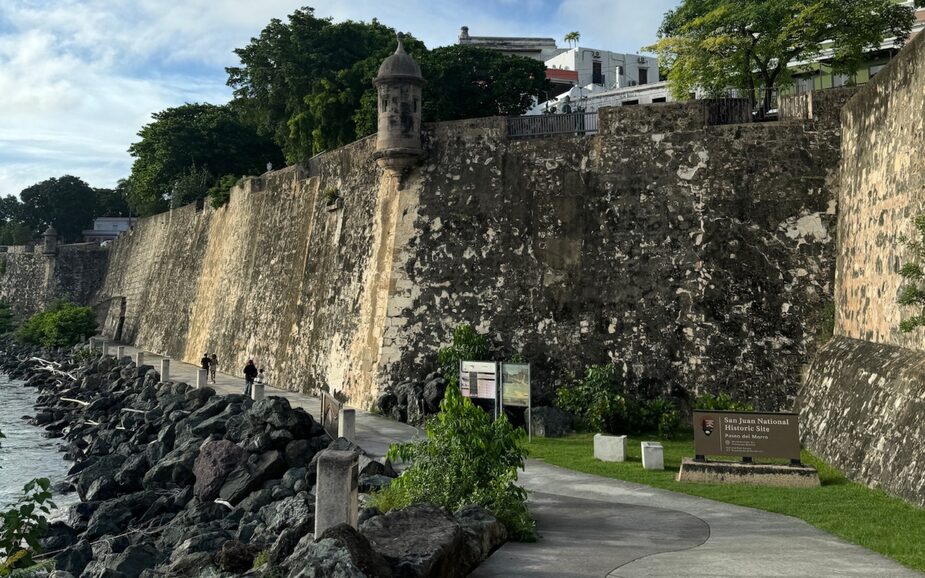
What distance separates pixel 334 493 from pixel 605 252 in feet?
46.9

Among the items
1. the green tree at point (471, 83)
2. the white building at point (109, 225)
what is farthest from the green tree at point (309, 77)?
the white building at point (109, 225)

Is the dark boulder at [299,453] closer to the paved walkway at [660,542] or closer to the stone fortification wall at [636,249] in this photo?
the stone fortification wall at [636,249]

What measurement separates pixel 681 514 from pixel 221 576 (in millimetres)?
6858

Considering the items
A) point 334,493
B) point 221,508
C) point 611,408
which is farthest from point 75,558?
point 611,408

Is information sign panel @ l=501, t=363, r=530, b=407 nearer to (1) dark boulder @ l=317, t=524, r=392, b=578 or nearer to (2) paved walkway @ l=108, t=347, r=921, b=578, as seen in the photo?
(2) paved walkway @ l=108, t=347, r=921, b=578

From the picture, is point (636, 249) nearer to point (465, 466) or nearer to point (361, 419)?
point (361, 419)

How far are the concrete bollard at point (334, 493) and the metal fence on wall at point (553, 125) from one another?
16.0 meters

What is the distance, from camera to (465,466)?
36.9 ft

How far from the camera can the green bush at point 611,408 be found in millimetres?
19844

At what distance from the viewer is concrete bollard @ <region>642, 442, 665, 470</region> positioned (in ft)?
51.6

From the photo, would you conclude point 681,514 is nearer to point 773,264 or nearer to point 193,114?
point 773,264

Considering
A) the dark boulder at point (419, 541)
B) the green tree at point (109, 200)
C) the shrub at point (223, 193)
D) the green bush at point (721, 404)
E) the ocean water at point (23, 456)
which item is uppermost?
the green tree at point (109, 200)

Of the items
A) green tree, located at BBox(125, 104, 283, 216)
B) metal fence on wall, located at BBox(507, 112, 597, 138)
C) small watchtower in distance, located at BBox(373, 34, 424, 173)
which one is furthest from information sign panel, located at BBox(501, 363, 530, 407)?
green tree, located at BBox(125, 104, 283, 216)

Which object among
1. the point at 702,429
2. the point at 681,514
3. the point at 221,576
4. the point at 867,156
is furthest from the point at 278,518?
the point at 867,156
